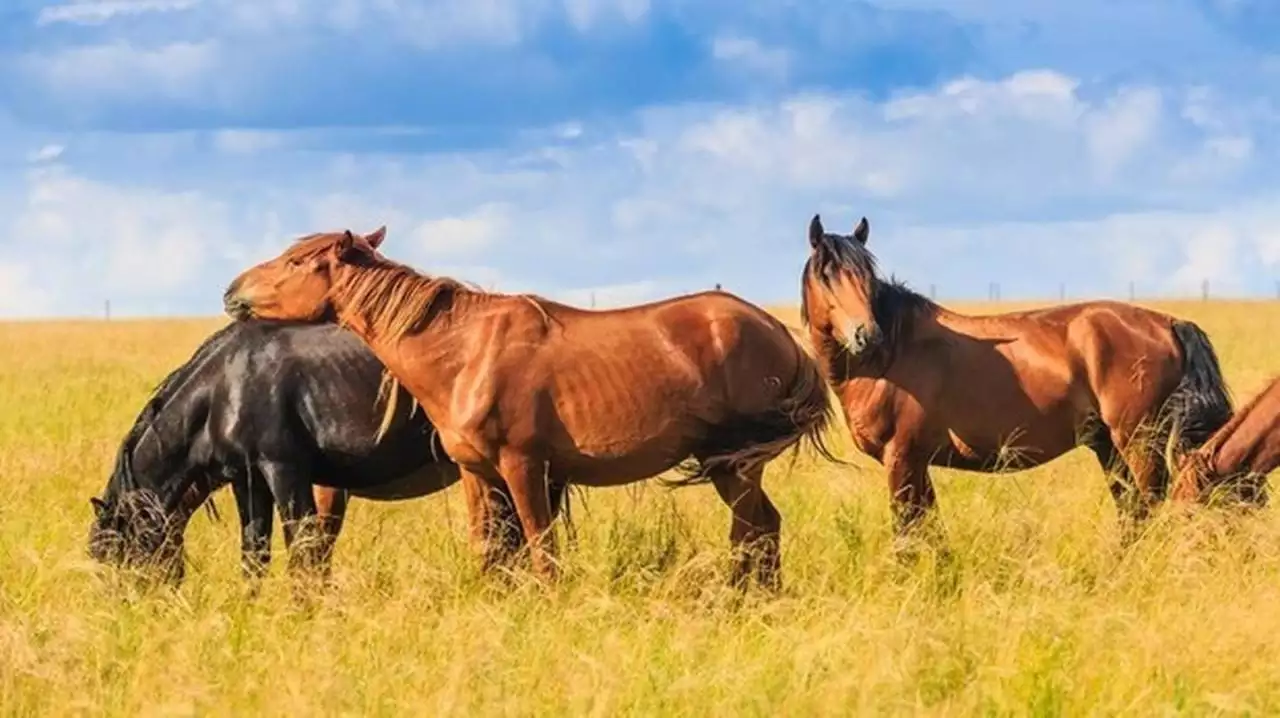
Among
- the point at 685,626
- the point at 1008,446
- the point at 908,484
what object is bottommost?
the point at 685,626

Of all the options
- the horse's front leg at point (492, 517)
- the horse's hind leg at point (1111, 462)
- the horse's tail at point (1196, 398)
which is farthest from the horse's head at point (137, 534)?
the horse's tail at point (1196, 398)

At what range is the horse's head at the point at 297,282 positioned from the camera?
7.80 meters

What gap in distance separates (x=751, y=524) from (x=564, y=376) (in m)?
1.25

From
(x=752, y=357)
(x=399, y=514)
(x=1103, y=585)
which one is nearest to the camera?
(x=1103, y=585)

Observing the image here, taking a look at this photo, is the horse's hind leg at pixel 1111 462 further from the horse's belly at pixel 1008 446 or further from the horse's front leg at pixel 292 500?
the horse's front leg at pixel 292 500

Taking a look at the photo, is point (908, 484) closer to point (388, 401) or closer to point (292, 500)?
point (388, 401)

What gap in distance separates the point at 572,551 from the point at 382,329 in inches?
58.8

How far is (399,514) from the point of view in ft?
33.7

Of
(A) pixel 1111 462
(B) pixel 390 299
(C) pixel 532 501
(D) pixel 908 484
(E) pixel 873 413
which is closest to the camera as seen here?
(C) pixel 532 501

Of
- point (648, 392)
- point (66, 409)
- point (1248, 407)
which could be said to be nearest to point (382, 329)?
point (648, 392)

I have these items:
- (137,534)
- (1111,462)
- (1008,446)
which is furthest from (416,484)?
(1111,462)

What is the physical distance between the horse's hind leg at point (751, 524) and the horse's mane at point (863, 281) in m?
1.12

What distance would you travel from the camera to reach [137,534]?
26.1 ft

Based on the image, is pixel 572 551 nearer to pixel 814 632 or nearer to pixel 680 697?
pixel 814 632
